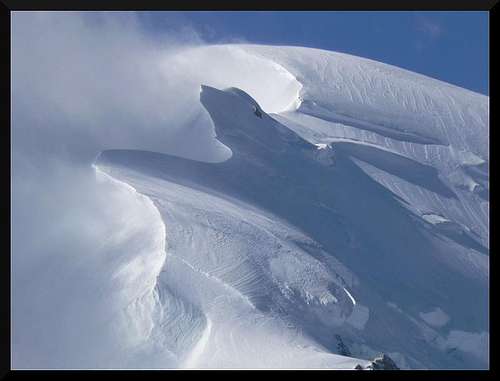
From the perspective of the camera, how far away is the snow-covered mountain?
19.5 metres

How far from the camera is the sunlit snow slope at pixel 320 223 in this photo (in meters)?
19.8

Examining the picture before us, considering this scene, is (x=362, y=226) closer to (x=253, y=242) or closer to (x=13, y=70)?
(x=253, y=242)

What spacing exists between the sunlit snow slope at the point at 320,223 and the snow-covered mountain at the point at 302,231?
0.06 m

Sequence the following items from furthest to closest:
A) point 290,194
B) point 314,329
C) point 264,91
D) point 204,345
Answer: point 264,91
point 290,194
point 314,329
point 204,345

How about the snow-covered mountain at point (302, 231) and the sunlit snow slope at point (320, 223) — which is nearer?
the snow-covered mountain at point (302, 231)

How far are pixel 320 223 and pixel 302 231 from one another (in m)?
1.68

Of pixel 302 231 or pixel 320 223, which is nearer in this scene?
pixel 302 231

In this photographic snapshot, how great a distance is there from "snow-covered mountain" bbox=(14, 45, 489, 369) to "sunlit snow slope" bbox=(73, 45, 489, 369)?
2.4 inches

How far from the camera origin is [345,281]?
24422mm

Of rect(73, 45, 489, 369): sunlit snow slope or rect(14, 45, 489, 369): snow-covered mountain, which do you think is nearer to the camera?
rect(14, 45, 489, 369): snow-covered mountain

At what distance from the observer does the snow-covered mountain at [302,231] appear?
19.5 meters

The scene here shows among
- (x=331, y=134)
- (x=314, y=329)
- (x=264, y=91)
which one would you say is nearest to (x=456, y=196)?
(x=331, y=134)

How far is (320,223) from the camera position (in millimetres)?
28375

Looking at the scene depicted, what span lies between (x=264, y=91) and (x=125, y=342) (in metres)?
25.4
